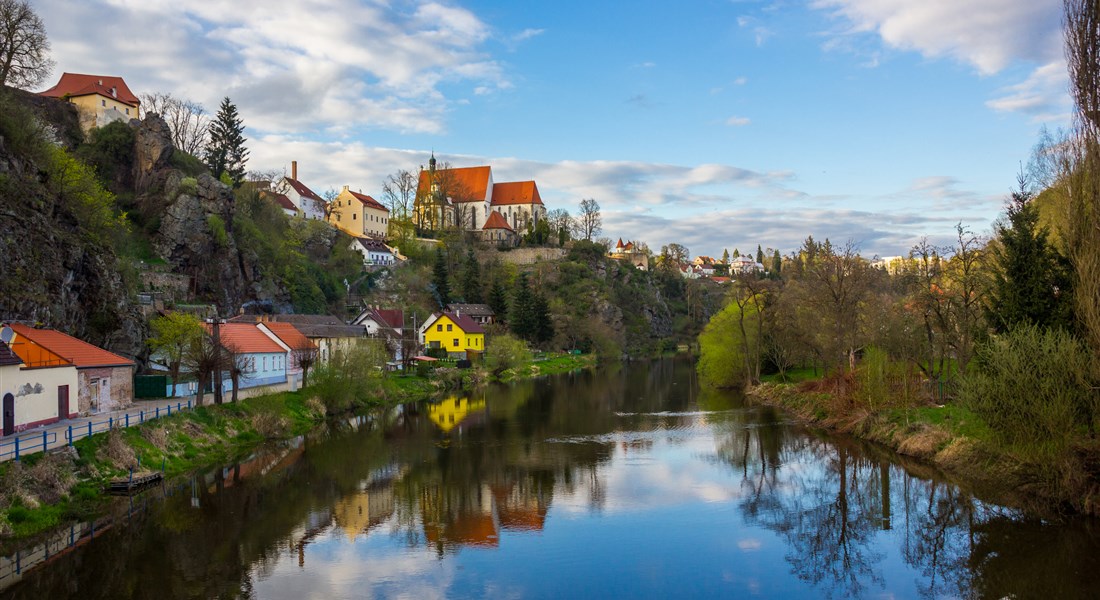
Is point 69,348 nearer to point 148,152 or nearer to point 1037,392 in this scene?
point 1037,392

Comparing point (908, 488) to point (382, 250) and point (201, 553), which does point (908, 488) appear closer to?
point (201, 553)

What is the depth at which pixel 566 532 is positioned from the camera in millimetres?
19234

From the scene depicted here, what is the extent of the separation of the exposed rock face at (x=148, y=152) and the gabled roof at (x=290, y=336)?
56.9 ft

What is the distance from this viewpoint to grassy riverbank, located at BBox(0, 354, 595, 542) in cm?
1828

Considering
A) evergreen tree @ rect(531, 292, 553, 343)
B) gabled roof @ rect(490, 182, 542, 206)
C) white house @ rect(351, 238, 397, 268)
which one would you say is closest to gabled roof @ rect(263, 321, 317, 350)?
evergreen tree @ rect(531, 292, 553, 343)

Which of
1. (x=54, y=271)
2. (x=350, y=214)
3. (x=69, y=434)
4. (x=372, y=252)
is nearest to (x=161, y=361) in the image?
(x=54, y=271)

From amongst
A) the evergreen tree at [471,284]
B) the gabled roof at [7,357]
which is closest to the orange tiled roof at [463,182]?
the evergreen tree at [471,284]

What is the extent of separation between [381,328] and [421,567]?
54019 millimetres

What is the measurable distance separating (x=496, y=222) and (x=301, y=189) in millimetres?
28666

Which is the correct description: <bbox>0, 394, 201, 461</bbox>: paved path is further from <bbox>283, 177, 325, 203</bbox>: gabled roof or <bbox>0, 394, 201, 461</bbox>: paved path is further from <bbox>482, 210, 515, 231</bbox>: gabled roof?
<bbox>482, 210, 515, 231</bbox>: gabled roof

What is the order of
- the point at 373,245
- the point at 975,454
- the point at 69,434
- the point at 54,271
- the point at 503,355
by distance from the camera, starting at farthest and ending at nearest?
1. the point at 373,245
2. the point at 503,355
3. the point at 54,271
4. the point at 975,454
5. the point at 69,434

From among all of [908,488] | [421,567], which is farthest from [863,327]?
[421,567]

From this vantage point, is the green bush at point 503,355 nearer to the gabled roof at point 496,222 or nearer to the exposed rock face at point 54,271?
the exposed rock face at point 54,271

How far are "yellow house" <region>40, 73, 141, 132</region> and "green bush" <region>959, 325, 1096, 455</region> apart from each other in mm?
62129
